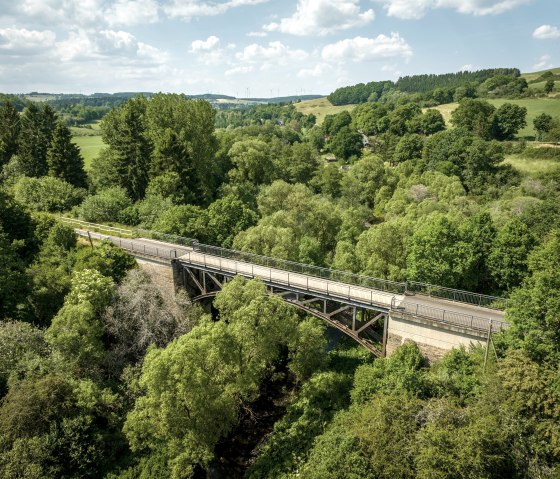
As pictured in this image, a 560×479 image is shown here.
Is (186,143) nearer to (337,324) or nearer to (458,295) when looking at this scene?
(337,324)

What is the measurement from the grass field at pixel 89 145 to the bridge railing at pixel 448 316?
66983mm

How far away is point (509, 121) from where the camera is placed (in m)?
74.6

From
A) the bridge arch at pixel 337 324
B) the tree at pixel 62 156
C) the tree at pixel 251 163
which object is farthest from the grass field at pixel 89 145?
the bridge arch at pixel 337 324

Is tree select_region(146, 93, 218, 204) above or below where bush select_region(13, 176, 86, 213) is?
above

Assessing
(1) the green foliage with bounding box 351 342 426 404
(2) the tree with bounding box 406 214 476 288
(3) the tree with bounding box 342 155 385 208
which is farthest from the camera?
(3) the tree with bounding box 342 155 385 208

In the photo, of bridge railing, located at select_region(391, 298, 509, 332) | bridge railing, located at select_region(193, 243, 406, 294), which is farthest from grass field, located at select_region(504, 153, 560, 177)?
bridge railing, located at select_region(391, 298, 509, 332)

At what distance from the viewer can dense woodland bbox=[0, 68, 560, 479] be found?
18.2m

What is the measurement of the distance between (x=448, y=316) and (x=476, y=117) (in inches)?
2652

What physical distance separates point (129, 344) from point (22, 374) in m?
6.72

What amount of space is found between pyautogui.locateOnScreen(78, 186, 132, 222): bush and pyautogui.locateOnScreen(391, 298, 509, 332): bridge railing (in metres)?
33.2

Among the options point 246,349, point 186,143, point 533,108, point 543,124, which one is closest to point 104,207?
point 186,143

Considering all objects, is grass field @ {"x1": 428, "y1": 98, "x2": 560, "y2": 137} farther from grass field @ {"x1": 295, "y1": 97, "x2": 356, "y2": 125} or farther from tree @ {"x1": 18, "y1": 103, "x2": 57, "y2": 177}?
tree @ {"x1": 18, "y1": 103, "x2": 57, "y2": 177}

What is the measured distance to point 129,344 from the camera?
28.9 meters

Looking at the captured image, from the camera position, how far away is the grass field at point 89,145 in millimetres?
81338
